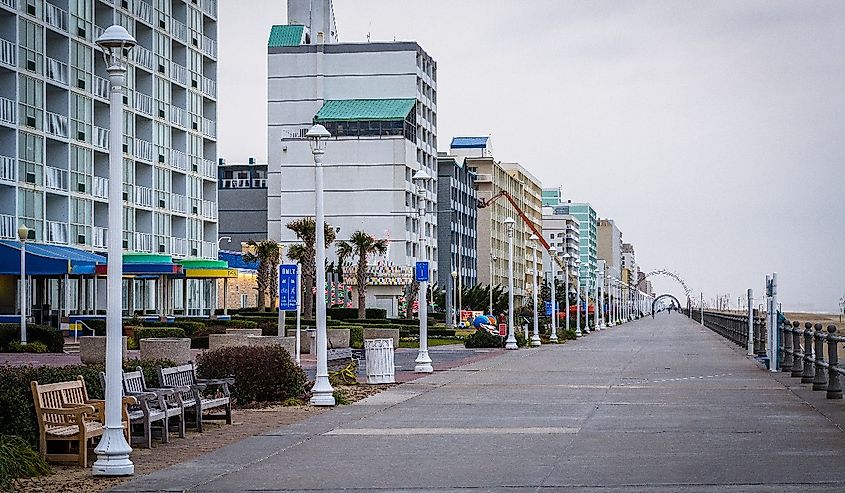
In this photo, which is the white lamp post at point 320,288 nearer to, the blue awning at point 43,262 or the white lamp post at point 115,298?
the white lamp post at point 115,298

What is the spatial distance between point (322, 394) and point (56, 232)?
40.4 meters

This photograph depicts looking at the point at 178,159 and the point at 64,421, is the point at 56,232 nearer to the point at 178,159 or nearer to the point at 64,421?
the point at 178,159

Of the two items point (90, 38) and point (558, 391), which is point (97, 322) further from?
point (558, 391)

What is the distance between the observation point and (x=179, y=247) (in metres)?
74.5

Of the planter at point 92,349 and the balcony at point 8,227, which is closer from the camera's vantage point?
the planter at point 92,349

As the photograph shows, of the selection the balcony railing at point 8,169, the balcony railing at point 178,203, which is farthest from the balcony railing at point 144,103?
the balcony railing at point 8,169

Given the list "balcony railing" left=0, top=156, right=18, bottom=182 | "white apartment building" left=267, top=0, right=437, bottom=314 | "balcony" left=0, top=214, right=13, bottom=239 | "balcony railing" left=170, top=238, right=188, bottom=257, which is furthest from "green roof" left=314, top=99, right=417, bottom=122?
"balcony" left=0, top=214, right=13, bottom=239

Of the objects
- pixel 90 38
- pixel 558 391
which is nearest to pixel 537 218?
pixel 90 38

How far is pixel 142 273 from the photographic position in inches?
2109

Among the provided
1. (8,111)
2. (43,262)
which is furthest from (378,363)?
(8,111)

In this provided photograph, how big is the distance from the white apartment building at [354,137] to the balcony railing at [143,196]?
3818 centimetres

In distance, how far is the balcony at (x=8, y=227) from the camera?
183 ft

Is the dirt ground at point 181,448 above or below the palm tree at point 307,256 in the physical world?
below

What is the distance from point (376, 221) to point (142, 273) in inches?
2227
